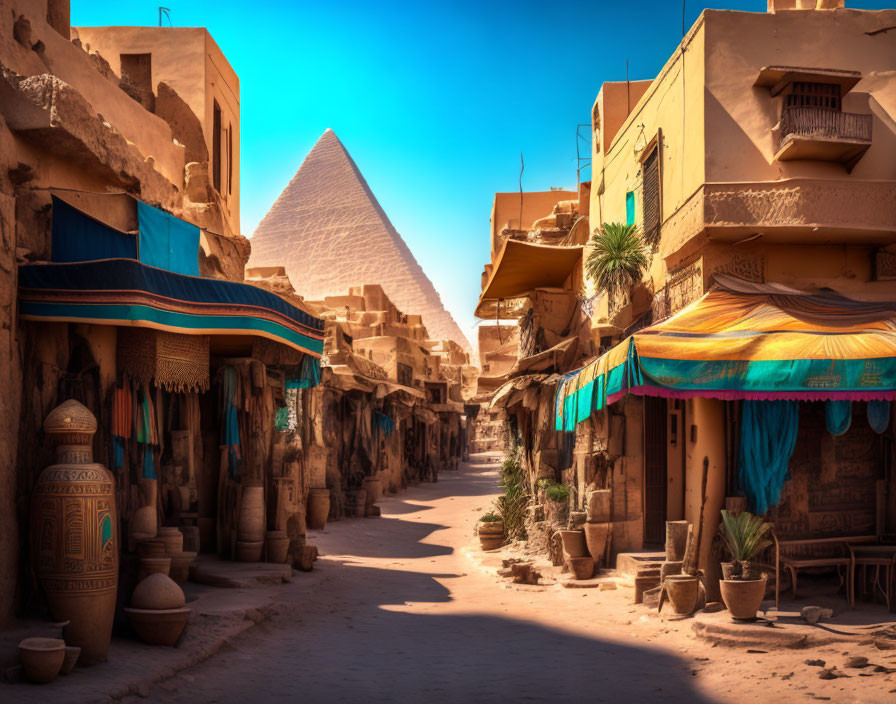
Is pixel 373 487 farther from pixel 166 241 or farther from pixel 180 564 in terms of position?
pixel 166 241

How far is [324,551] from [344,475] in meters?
7.02

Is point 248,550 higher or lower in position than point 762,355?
lower

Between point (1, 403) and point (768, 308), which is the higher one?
point (768, 308)

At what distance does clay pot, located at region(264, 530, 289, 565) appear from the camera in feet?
34.9

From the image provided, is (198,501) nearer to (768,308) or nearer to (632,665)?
(632,665)

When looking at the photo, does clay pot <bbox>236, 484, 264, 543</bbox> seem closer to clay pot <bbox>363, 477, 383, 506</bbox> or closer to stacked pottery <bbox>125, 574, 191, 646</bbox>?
stacked pottery <bbox>125, 574, 191, 646</bbox>

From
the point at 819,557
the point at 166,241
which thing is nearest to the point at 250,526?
the point at 166,241

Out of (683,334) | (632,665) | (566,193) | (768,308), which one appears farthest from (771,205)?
(566,193)

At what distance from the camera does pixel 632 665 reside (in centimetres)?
705

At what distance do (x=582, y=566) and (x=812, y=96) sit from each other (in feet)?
22.0

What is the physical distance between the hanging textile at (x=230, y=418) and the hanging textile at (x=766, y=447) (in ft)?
21.0

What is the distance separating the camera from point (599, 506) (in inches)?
Answer: 450

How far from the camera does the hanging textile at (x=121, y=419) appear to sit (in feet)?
26.1

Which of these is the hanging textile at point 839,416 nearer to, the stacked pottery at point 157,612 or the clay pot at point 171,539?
the stacked pottery at point 157,612
